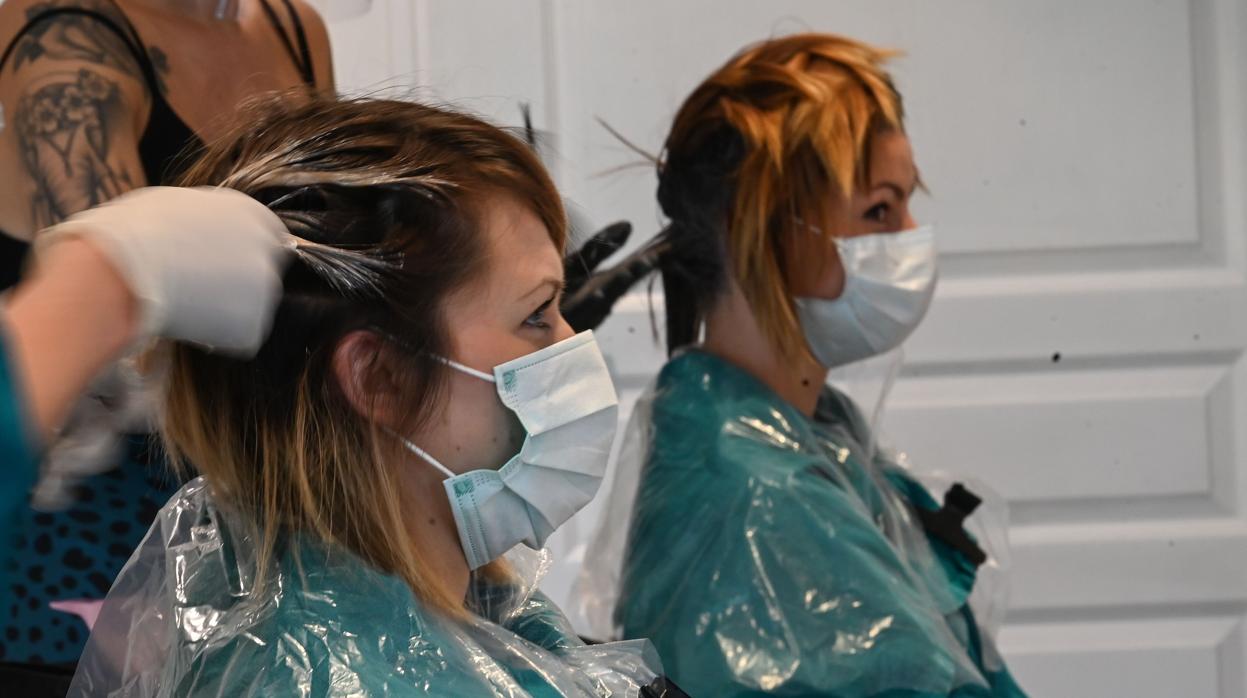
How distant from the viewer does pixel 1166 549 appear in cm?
215

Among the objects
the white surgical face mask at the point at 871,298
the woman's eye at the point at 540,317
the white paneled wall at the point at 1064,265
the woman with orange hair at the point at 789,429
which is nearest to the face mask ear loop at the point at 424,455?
the woman's eye at the point at 540,317

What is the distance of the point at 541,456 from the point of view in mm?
974

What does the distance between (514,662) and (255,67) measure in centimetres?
64

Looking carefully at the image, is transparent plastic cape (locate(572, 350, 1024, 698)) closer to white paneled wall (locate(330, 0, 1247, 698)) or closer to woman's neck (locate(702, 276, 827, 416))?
woman's neck (locate(702, 276, 827, 416))

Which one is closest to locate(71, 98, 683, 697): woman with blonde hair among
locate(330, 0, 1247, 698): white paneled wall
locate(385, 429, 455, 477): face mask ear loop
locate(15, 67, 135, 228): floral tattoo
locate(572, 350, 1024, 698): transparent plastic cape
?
locate(385, 429, 455, 477): face mask ear loop

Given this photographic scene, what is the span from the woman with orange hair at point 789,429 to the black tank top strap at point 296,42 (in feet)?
1.33

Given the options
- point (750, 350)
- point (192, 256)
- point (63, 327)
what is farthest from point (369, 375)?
point (750, 350)

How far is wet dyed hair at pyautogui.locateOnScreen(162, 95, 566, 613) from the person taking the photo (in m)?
0.90

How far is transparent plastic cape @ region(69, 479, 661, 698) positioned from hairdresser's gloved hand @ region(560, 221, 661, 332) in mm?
547

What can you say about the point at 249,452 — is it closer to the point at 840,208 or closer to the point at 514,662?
the point at 514,662

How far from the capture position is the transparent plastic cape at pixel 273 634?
2.78ft

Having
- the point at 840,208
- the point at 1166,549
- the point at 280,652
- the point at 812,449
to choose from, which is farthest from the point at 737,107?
the point at 1166,549

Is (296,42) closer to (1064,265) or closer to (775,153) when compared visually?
(775,153)

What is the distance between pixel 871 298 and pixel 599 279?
0.95ft
